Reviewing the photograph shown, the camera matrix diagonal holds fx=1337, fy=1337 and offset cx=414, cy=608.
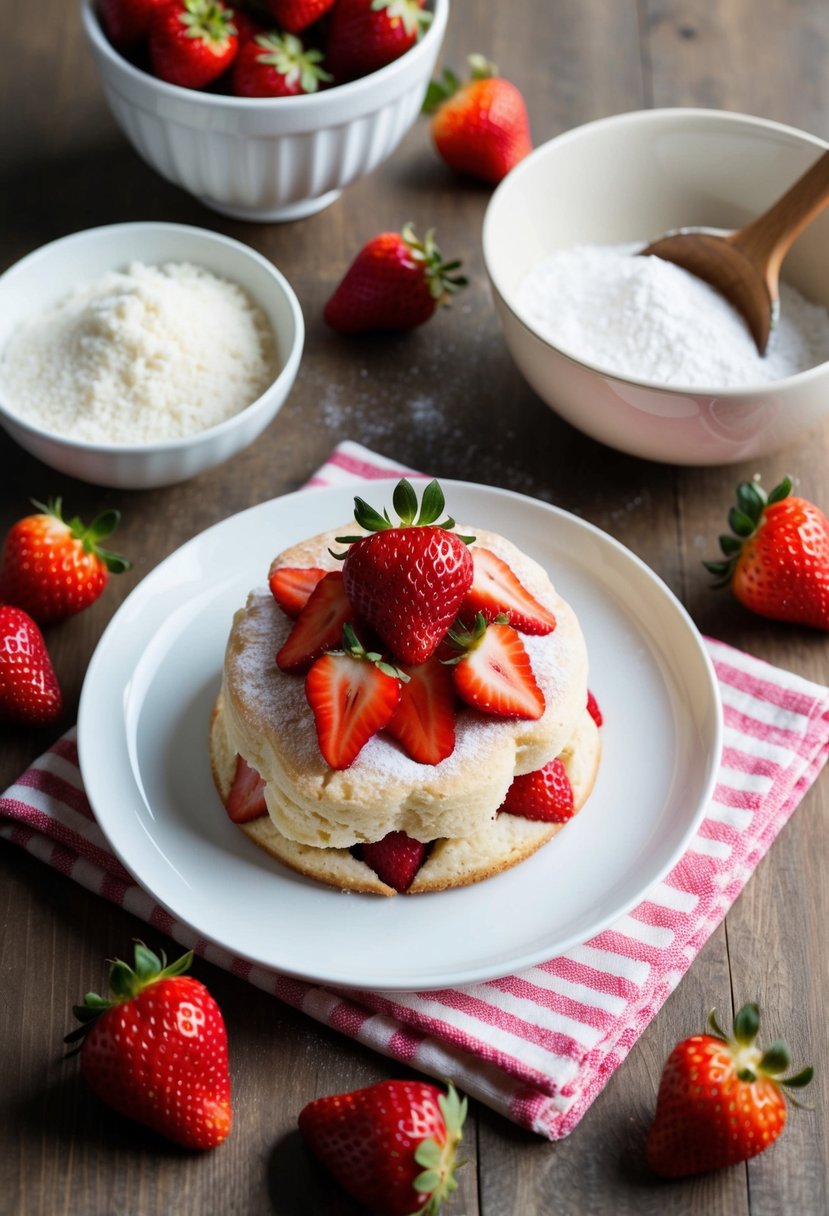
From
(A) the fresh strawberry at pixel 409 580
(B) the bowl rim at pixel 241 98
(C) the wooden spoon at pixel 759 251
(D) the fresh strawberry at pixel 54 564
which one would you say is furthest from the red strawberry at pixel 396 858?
(B) the bowl rim at pixel 241 98

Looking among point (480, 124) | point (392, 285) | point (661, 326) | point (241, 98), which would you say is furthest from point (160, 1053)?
point (480, 124)

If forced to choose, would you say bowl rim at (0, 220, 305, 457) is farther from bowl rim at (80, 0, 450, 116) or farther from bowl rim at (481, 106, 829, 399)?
bowl rim at (481, 106, 829, 399)

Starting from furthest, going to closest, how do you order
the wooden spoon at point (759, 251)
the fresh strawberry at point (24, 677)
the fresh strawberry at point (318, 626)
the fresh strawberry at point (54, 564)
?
the wooden spoon at point (759, 251)
the fresh strawberry at point (54, 564)
the fresh strawberry at point (24, 677)
the fresh strawberry at point (318, 626)

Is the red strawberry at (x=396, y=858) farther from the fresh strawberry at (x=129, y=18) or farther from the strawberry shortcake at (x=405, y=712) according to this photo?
the fresh strawberry at (x=129, y=18)

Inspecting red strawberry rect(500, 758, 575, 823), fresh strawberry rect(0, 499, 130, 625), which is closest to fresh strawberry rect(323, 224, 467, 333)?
fresh strawberry rect(0, 499, 130, 625)

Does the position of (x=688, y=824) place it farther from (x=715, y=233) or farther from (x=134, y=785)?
(x=715, y=233)

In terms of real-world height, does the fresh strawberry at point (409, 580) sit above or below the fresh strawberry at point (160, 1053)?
above

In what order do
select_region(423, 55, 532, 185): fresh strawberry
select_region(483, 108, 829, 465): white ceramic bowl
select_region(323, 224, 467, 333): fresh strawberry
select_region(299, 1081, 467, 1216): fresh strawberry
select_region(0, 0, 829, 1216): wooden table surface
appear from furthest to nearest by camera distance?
select_region(423, 55, 532, 185): fresh strawberry < select_region(323, 224, 467, 333): fresh strawberry < select_region(483, 108, 829, 465): white ceramic bowl < select_region(0, 0, 829, 1216): wooden table surface < select_region(299, 1081, 467, 1216): fresh strawberry
